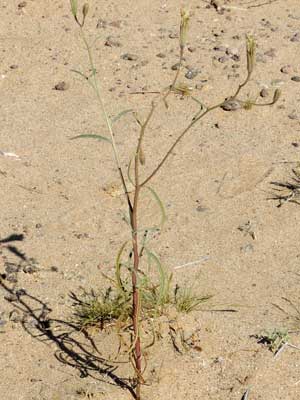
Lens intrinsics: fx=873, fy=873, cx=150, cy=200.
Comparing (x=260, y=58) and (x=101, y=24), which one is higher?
(x=101, y=24)

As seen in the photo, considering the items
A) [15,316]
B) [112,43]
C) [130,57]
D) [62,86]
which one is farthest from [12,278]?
[112,43]

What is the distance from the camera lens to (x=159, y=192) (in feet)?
13.1

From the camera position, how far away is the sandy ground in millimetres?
3025

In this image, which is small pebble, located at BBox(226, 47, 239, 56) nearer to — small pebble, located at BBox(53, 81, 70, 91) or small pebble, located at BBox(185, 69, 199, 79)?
small pebble, located at BBox(185, 69, 199, 79)

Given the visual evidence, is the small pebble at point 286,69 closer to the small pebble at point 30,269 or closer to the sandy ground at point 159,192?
the sandy ground at point 159,192

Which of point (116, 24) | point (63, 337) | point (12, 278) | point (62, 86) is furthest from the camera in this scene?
point (116, 24)

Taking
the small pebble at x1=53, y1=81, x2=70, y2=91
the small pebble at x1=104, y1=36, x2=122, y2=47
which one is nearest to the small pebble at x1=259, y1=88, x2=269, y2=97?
the small pebble at x1=104, y1=36, x2=122, y2=47

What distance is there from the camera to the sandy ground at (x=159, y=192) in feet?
9.93

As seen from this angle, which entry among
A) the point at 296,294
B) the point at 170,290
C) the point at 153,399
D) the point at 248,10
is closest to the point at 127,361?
the point at 153,399

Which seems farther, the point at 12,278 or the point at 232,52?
the point at 232,52

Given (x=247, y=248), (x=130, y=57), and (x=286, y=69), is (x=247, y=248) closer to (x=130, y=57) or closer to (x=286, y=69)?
(x=286, y=69)

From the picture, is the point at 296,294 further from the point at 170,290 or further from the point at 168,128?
the point at 168,128

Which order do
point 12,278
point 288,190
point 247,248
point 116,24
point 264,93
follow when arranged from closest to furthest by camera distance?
point 12,278 < point 247,248 < point 288,190 < point 264,93 < point 116,24

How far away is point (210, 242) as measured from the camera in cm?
366
